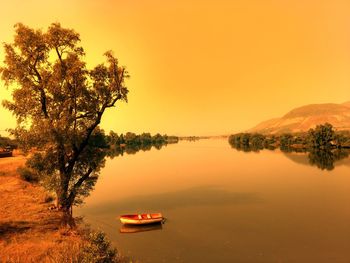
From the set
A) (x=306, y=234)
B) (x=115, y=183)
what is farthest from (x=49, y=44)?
(x=115, y=183)

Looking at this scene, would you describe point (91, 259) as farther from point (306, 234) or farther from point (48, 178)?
point (306, 234)

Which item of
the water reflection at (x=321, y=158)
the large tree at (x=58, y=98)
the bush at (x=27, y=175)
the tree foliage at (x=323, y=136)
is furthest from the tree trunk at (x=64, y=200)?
the tree foliage at (x=323, y=136)

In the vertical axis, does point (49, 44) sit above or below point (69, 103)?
above

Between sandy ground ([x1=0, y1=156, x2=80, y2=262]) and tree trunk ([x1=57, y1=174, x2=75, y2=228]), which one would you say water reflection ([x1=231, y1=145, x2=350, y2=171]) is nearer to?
tree trunk ([x1=57, y1=174, x2=75, y2=228])

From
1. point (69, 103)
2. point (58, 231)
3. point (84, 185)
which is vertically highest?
point (69, 103)

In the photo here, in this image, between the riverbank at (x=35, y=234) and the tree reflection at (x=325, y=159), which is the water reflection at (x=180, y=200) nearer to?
the riverbank at (x=35, y=234)

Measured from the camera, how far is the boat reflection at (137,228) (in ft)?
102

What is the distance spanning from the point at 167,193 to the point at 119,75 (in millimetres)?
27641

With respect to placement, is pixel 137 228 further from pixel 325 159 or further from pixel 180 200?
pixel 325 159

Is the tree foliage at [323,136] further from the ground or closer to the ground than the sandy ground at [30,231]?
further from the ground

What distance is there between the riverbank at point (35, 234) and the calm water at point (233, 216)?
5246mm

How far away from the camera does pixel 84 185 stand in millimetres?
31406

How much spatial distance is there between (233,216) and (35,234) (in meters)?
23.1

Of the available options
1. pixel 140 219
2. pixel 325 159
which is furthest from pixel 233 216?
pixel 325 159
